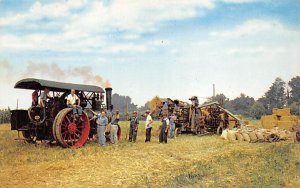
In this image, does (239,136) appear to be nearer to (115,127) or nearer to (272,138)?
(272,138)

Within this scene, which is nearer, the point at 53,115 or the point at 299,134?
the point at 53,115

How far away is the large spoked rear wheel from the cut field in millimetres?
603

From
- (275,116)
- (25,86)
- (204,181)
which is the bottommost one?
(204,181)

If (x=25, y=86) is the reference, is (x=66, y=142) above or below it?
below

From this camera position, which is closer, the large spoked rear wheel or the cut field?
the cut field

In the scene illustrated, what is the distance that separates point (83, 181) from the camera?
8.65 m

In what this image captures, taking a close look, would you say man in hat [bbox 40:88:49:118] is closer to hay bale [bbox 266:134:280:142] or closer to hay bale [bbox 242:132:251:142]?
hay bale [bbox 242:132:251:142]

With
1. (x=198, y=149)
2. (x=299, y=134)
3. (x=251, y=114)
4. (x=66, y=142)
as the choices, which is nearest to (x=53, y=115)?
(x=66, y=142)

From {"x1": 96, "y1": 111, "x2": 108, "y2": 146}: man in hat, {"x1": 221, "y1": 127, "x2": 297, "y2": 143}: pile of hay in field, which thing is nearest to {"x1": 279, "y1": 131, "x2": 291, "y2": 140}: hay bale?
{"x1": 221, "y1": 127, "x2": 297, "y2": 143}: pile of hay in field

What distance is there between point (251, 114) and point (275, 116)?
32077 mm

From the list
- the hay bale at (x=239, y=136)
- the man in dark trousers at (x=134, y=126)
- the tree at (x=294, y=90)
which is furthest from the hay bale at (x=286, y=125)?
the tree at (x=294, y=90)

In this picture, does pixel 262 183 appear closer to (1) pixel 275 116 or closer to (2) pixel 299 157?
(2) pixel 299 157

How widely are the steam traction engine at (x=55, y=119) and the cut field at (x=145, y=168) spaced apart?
2.90 ft

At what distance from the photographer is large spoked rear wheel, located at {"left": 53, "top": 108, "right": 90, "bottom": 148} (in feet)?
45.3
